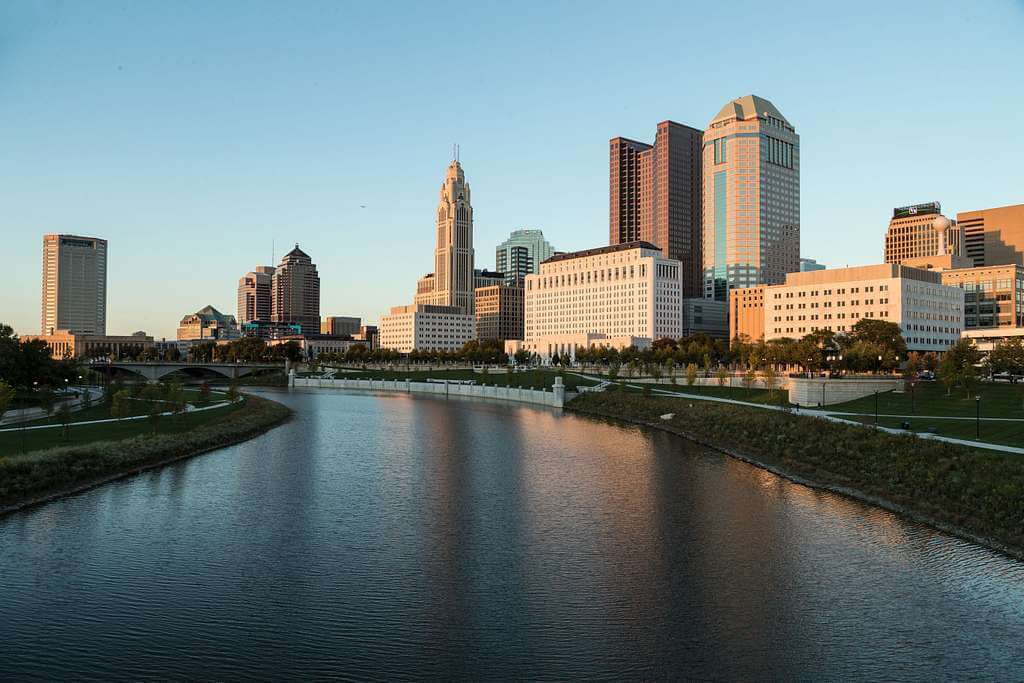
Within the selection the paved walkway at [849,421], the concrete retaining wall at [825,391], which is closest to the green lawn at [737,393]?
the concrete retaining wall at [825,391]

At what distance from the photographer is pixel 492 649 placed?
74.1 ft

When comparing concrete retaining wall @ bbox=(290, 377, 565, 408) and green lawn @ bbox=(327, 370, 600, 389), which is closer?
concrete retaining wall @ bbox=(290, 377, 565, 408)

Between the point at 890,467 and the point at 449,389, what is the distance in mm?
118405

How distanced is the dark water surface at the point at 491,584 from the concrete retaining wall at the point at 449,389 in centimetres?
7436

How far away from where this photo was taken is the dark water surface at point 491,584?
21906 millimetres

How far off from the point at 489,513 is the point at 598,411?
66.1 m

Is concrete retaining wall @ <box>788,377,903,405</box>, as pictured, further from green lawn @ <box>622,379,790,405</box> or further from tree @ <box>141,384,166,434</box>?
tree @ <box>141,384,166,434</box>

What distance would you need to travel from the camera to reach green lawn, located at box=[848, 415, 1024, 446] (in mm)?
49438

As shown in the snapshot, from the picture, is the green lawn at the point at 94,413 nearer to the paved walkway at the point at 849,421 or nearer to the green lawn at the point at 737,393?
the paved walkway at the point at 849,421

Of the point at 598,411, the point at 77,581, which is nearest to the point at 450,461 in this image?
the point at 77,581

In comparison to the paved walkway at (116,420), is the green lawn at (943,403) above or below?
above

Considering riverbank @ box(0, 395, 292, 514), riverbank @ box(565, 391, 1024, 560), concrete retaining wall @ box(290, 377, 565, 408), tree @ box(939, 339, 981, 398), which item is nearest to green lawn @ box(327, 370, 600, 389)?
concrete retaining wall @ box(290, 377, 565, 408)

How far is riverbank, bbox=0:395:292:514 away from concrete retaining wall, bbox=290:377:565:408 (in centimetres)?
5974

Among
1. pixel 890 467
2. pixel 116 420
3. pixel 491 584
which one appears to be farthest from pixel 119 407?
pixel 890 467
